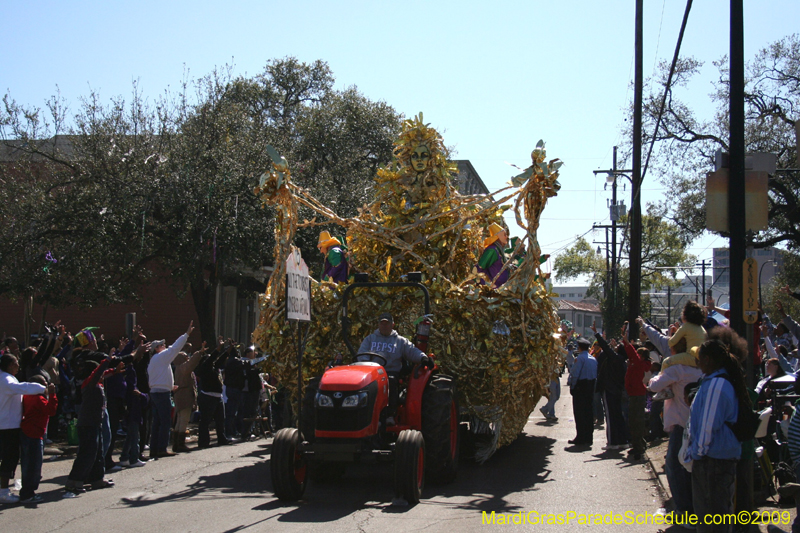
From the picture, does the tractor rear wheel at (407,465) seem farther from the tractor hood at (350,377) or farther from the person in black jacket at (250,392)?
the person in black jacket at (250,392)

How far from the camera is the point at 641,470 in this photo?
33.6ft

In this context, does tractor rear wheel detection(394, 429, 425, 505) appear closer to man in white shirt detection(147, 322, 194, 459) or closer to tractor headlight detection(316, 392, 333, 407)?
tractor headlight detection(316, 392, 333, 407)

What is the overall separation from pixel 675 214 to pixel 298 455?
22.7m

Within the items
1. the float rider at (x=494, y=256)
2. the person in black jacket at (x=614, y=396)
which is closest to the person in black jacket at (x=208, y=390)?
the float rider at (x=494, y=256)

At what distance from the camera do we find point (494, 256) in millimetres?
10883

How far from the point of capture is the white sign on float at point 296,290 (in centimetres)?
751

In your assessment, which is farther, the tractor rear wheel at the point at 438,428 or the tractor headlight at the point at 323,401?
the tractor rear wheel at the point at 438,428

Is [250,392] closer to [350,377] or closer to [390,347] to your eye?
[390,347]

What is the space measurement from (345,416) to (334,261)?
3669 mm

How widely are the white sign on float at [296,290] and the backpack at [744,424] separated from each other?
13.3 ft

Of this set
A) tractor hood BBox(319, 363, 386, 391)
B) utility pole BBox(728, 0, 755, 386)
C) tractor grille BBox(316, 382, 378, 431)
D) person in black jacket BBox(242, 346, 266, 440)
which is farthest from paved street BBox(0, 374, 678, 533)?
person in black jacket BBox(242, 346, 266, 440)

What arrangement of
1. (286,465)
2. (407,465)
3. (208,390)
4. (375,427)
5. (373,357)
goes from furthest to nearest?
(208,390) < (373,357) < (375,427) < (286,465) < (407,465)

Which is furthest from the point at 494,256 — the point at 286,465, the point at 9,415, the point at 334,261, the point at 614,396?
the point at 9,415

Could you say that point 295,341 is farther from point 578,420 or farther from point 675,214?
point 675,214
